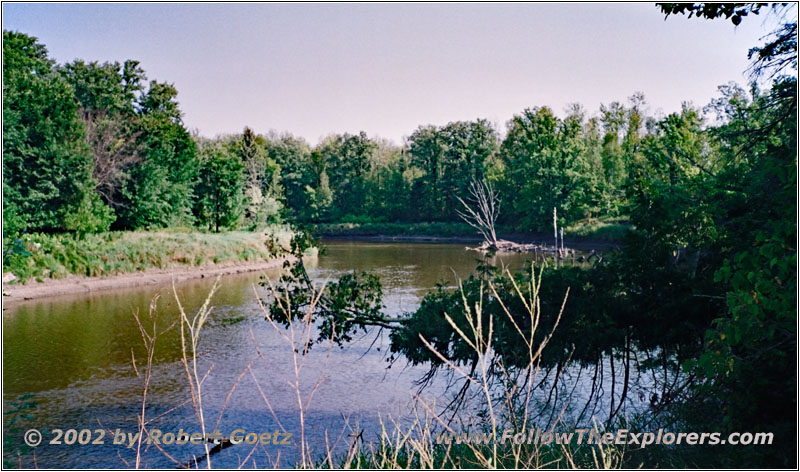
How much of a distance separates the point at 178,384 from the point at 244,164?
34939 millimetres

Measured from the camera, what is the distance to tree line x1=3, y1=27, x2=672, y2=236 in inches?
982

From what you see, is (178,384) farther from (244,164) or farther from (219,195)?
(244,164)

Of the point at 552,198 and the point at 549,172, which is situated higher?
the point at 549,172

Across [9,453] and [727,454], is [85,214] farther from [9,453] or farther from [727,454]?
[727,454]

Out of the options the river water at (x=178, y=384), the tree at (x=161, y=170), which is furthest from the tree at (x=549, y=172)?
the river water at (x=178, y=384)

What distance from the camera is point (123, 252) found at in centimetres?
2341

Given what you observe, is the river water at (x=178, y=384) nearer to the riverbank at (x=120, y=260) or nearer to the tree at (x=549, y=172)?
the riverbank at (x=120, y=260)

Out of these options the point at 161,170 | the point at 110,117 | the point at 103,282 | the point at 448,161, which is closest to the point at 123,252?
the point at 103,282

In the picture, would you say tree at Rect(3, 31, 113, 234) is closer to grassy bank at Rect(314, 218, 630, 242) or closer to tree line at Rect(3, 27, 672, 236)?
tree line at Rect(3, 27, 672, 236)

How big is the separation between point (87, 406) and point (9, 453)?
1662 millimetres

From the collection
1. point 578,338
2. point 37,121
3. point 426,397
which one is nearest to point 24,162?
point 37,121

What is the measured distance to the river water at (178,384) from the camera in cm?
812

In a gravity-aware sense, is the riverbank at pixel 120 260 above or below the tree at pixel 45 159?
below

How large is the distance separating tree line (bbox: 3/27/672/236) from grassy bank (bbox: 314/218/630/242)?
976mm
